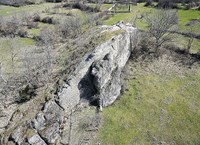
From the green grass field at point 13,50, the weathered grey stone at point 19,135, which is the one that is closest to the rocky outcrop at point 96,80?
the weathered grey stone at point 19,135

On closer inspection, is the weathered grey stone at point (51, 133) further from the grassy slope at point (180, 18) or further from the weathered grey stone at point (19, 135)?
the grassy slope at point (180, 18)

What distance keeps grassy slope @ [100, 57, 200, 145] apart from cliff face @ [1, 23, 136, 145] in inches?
92.4

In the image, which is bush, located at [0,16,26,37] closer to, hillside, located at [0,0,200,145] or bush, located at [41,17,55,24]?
bush, located at [41,17,55,24]

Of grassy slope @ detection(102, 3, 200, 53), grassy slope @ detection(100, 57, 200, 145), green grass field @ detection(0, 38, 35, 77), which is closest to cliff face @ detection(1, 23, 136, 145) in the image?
grassy slope @ detection(100, 57, 200, 145)

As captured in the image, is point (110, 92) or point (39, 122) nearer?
point (39, 122)

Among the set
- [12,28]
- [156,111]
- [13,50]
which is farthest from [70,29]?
[156,111]

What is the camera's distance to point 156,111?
113ft

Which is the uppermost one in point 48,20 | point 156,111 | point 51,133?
point 48,20

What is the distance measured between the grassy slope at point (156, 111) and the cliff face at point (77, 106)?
235cm

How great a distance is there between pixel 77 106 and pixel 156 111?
1142 centimetres

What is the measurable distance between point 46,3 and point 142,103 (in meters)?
85.0

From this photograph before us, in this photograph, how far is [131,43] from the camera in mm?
44719

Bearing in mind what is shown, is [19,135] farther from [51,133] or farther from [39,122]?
[51,133]

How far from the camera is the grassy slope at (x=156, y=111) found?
30.8 meters
